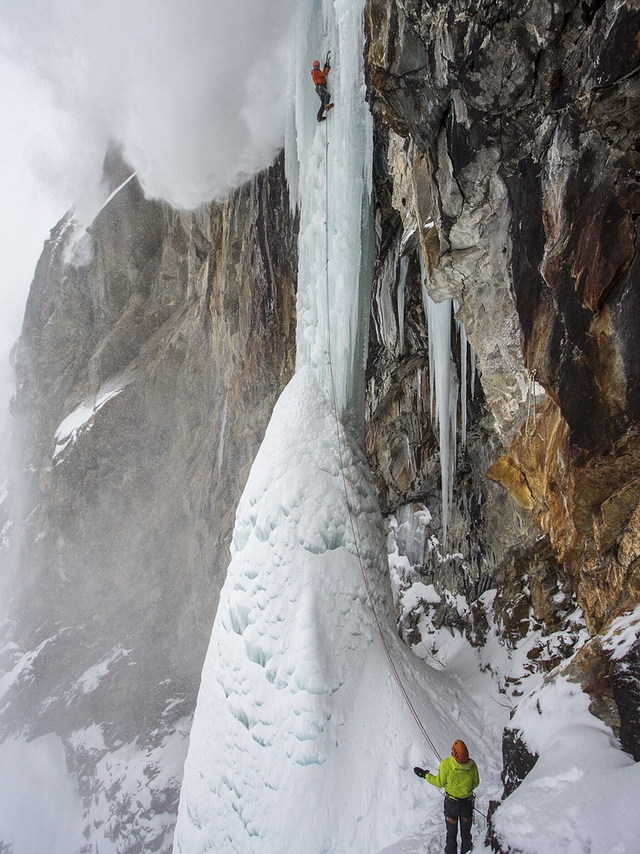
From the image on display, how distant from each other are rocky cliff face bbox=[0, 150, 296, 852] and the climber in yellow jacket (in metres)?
10.0

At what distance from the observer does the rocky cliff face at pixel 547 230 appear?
323 centimetres

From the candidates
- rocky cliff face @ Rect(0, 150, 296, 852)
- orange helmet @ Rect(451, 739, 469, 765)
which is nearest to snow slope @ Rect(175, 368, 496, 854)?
orange helmet @ Rect(451, 739, 469, 765)

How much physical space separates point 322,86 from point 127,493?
57.1 ft

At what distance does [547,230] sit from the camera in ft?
12.4

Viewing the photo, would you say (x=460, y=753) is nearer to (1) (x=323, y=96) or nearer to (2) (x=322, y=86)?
(1) (x=323, y=96)

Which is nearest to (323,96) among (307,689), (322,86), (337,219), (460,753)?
(322,86)

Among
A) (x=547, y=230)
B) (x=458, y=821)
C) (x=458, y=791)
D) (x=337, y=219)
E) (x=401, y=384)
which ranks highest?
(x=337, y=219)

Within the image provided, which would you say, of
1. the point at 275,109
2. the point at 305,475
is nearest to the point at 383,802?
the point at 305,475

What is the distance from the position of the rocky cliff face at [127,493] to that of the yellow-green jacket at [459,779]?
33.0 ft

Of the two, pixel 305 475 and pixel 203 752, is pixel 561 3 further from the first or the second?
pixel 203 752

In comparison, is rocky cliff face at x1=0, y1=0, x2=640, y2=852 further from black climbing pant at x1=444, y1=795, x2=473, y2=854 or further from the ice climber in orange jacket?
the ice climber in orange jacket

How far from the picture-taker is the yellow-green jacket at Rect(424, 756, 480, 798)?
133 inches

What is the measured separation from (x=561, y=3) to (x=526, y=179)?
1083mm

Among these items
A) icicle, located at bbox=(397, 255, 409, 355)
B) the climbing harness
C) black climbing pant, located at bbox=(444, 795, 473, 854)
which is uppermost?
icicle, located at bbox=(397, 255, 409, 355)
